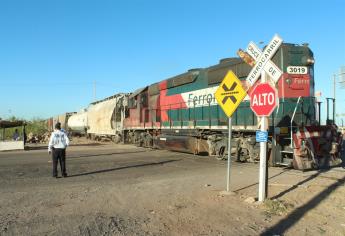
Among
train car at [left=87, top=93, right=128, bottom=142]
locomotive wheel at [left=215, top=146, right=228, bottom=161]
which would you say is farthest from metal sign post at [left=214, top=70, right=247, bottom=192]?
train car at [left=87, top=93, right=128, bottom=142]

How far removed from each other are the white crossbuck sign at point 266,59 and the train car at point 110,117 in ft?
68.5

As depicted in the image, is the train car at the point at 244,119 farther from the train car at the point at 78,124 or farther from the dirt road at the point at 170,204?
the train car at the point at 78,124

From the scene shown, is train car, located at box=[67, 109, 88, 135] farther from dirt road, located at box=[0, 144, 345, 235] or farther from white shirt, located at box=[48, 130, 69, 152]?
dirt road, located at box=[0, 144, 345, 235]

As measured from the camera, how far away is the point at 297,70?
13688 mm

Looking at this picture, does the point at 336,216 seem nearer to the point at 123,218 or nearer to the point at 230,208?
the point at 230,208

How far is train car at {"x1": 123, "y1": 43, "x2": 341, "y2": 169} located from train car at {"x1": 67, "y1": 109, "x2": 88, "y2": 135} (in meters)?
21.0

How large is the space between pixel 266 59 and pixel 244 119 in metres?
7.18

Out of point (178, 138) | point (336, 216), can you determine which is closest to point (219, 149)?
point (178, 138)

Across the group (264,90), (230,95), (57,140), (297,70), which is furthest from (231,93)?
(57,140)

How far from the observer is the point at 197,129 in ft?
58.9

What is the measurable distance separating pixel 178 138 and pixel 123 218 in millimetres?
12998

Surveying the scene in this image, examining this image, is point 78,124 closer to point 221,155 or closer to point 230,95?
point 221,155

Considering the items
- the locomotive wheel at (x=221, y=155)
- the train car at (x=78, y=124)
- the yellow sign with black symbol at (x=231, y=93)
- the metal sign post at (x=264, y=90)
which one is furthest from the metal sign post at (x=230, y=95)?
the train car at (x=78, y=124)

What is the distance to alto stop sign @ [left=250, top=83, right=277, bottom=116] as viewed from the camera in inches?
303
